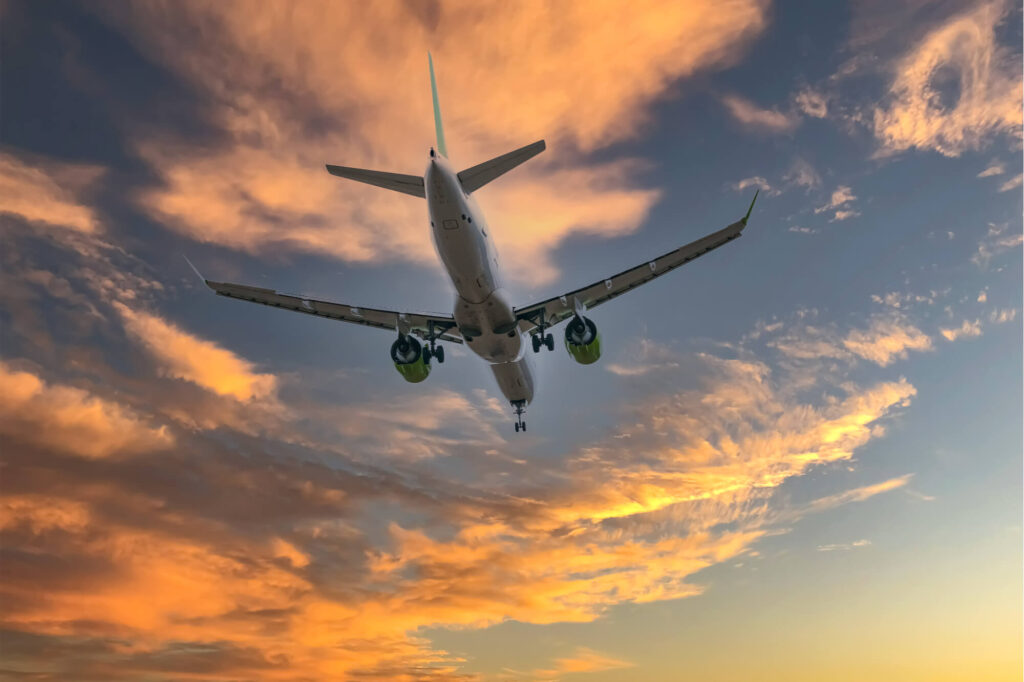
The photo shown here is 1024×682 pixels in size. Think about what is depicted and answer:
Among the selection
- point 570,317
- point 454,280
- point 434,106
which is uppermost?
point 434,106

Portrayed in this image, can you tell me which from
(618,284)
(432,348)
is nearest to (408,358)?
(432,348)

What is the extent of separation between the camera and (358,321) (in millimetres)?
44656

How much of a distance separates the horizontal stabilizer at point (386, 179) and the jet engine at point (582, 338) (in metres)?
11.3

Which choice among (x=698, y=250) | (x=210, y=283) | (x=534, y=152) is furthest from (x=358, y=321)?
(x=698, y=250)

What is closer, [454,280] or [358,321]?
[454,280]

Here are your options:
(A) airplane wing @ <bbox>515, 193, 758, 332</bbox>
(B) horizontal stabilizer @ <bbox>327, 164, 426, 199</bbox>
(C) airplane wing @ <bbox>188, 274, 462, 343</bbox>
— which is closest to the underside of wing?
(C) airplane wing @ <bbox>188, 274, 462, 343</bbox>

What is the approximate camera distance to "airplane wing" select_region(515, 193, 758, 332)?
38.7 metres

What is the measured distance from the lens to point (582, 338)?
41188 millimetres

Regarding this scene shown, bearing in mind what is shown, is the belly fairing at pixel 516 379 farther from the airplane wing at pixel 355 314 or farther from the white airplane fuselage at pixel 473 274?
the airplane wing at pixel 355 314

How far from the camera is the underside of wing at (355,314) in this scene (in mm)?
41781

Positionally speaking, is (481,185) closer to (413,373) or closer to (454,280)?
(454,280)

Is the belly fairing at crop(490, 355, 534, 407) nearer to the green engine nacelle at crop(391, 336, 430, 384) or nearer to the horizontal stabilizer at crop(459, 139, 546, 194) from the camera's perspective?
the green engine nacelle at crop(391, 336, 430, 384)

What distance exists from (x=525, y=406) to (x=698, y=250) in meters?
17.7

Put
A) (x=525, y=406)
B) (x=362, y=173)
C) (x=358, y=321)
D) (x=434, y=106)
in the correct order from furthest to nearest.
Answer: (x=525, y=406), (x=358, y=321), (x=434, y=106), (x=362, y=173)
